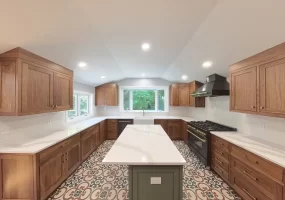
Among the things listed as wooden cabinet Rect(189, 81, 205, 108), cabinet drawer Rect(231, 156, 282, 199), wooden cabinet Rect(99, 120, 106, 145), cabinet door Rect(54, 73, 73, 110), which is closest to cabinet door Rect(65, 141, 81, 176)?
cabinet door Rect(54, 73, 73, 110)

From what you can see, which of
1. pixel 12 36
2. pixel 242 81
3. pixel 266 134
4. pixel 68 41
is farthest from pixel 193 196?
pixel 12 36

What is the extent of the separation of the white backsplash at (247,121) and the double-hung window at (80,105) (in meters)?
4.09

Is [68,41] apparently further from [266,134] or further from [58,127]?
[266,134]

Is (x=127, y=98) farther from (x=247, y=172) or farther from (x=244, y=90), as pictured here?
(x=247, y=172)

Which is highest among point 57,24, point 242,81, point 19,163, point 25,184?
point 57,24

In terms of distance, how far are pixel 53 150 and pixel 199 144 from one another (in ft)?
10.2

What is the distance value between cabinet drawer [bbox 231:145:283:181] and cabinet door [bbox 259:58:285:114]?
2.10 feet

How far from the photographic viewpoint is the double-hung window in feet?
16.7

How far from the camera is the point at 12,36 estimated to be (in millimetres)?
1850

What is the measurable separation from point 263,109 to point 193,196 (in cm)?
166

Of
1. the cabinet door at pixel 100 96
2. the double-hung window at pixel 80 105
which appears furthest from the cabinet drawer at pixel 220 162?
the cabinet door at pixel 100 96

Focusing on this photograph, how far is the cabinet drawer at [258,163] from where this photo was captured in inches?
70.1

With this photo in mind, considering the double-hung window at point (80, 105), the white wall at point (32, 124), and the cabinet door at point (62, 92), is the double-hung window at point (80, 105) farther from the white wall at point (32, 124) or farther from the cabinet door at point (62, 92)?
the cabinet door at point (62, 92)

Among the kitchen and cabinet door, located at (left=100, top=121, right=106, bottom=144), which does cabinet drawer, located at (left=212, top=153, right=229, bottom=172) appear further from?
cabinet door, located at (left=100, top=121, right=106, bottom=144)
